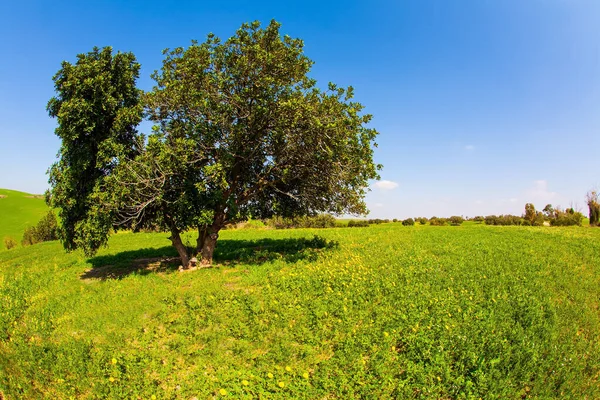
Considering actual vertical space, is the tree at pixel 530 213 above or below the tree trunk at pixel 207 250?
above

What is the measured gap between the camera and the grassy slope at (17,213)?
6111cm

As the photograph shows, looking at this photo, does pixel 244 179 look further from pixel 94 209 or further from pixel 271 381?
pixel 271 381

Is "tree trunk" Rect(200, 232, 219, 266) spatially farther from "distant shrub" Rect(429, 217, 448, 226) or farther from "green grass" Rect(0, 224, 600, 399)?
"distant shrub" Rect(429, 217, 448, 226)

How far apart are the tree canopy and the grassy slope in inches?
2269

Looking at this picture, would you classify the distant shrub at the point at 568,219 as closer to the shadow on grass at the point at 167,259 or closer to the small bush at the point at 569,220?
the small bush at the point at 569,220

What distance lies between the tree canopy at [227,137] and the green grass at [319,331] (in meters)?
3.17

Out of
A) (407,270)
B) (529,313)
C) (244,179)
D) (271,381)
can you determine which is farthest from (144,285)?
(529,313)

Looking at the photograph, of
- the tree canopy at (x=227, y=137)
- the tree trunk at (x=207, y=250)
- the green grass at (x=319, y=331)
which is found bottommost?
the green grass at (x=319, y=331)

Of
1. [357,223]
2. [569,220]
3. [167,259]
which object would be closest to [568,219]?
[569,220]

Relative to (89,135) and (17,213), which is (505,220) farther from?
(17,213)

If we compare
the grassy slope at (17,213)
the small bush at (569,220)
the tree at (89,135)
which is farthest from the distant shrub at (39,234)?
the small bush at (569,220)

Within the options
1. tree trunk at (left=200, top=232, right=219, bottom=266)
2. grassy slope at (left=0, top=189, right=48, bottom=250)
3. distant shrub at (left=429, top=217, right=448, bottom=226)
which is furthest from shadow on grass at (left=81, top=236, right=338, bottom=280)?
grassy slope at (left=0, top=189, right=48, bottom=250)

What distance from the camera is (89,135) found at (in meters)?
14.0

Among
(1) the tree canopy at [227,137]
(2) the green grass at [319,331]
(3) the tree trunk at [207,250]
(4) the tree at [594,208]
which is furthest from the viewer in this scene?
(4) the tree at [594,208]
